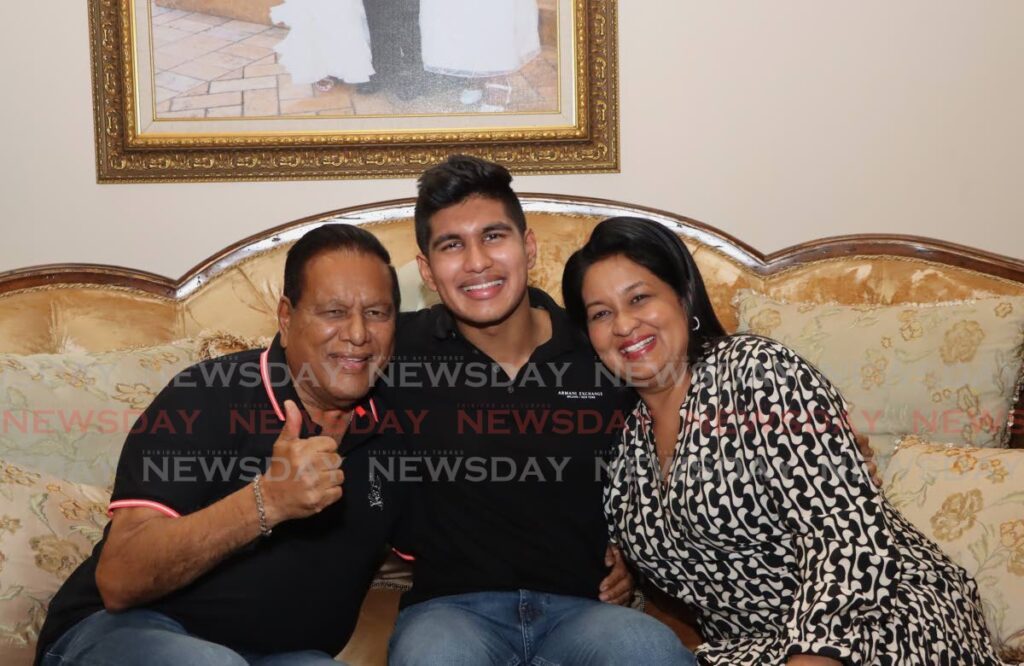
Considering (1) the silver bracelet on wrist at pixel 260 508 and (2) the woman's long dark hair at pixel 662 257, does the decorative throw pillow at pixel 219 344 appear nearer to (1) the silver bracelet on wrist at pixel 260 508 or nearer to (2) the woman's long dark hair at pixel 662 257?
(1) the silver bracelet on wrist at pixel 260 508

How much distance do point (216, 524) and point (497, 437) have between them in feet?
1.89

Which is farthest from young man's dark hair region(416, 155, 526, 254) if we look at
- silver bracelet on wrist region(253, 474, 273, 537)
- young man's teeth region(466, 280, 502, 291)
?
silver bracelet on wrist region(253, 474, 273, 537)

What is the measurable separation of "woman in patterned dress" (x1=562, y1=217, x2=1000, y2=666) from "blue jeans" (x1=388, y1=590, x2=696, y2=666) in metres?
0.14

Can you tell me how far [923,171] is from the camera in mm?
2707

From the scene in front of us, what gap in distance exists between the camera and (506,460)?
1832 mm

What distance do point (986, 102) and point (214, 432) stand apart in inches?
90.2

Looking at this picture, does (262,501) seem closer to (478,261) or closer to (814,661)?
(478,261)

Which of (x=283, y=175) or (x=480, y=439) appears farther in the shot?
(x=283, y=175)

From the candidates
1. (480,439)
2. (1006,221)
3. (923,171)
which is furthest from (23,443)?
(1006,221)

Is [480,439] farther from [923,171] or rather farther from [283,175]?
[923,171]

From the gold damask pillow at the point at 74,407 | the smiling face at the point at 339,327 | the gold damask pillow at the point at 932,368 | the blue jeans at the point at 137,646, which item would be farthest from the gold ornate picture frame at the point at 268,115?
the blue jeans at the point at 137,646

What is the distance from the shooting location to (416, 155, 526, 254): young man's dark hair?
6.28ft

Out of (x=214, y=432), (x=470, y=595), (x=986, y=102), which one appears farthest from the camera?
(x=986, y=102)

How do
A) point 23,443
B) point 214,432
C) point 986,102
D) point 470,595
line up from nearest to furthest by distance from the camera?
1. point 214,432
2. point 470,595
3. point 23,443
4. point 986,102
